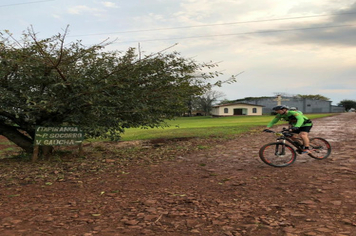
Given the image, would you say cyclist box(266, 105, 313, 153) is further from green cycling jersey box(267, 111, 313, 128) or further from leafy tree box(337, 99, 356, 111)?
leafy tree box(337, 99, 356, 111)

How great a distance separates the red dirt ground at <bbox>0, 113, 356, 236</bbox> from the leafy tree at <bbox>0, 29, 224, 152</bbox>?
1377mm

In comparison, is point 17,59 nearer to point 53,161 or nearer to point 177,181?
point 53,161

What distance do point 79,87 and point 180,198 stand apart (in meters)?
4.19

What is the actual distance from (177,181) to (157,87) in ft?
11.7

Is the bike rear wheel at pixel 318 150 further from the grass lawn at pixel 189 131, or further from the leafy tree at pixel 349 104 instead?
the leafy tree at pixel 349 104

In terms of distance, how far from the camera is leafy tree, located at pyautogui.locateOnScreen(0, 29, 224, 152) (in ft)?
23.8

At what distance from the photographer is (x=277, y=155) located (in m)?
7.45

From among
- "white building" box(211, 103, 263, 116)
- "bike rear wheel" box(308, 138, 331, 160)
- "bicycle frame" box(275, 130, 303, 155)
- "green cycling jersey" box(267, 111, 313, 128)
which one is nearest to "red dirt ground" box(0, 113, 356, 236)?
"bike rear wheel" box(308, 138, 331, 160)

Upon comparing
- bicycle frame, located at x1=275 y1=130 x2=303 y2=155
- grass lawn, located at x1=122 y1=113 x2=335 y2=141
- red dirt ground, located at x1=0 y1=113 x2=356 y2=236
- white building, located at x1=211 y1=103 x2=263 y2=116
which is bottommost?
red dirt ground, located at x1=0 y1=113 x2=356 y2=236

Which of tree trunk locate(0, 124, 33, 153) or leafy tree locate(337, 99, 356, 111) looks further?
leafy tree locate(337, 99, 356, 111)

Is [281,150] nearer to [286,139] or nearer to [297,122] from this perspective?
[286,139]

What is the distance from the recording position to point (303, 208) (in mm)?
4266

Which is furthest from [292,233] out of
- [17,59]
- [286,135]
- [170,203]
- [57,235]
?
[17,59]

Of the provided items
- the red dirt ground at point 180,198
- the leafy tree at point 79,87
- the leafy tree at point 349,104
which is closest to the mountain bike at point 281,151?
the red dirt ground at point 180,198
